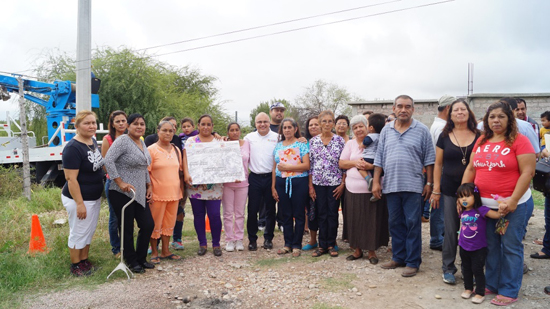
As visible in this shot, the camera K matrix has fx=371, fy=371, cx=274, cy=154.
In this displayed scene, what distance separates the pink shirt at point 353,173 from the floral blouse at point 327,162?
4.9 inches

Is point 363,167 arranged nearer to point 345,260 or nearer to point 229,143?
point 345,260

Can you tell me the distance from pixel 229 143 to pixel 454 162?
2.91m

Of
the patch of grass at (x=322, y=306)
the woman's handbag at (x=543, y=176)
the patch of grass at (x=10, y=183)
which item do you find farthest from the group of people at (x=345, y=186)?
the patch of grass at (x=10, y=183)

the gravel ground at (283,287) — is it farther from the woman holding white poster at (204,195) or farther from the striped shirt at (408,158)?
the striped shirt at (408,158)

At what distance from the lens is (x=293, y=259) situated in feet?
16.8

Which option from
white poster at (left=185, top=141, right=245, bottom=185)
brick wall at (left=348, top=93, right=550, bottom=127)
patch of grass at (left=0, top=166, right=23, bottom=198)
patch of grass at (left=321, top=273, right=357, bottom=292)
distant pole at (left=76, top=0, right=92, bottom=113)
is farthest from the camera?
brick wall at (left=348, top=93, right=550, bottom=127)

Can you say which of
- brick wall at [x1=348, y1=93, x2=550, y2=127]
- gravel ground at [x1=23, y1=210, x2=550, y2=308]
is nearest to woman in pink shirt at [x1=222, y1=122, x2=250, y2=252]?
gravel ground at [x1=23, y1=210, x2=550, y2=308]

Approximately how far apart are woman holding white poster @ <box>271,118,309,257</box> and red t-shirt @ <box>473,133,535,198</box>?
87.1 inches

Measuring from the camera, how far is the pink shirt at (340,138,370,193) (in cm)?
478

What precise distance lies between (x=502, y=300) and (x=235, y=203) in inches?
136

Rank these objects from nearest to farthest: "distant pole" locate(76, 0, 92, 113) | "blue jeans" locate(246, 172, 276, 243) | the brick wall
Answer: "blue jeans" locate(246, 172, 276, 243), "distant pole" locate(76, 0, 92, 113), the brick wall

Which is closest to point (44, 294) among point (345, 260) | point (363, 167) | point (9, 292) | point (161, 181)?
A: point (9, 292)

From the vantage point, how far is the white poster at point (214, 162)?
5.14 meters

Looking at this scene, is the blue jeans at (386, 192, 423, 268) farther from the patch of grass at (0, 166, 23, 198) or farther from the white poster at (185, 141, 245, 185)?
the patch of grass at (0, 166, 23, 198)
